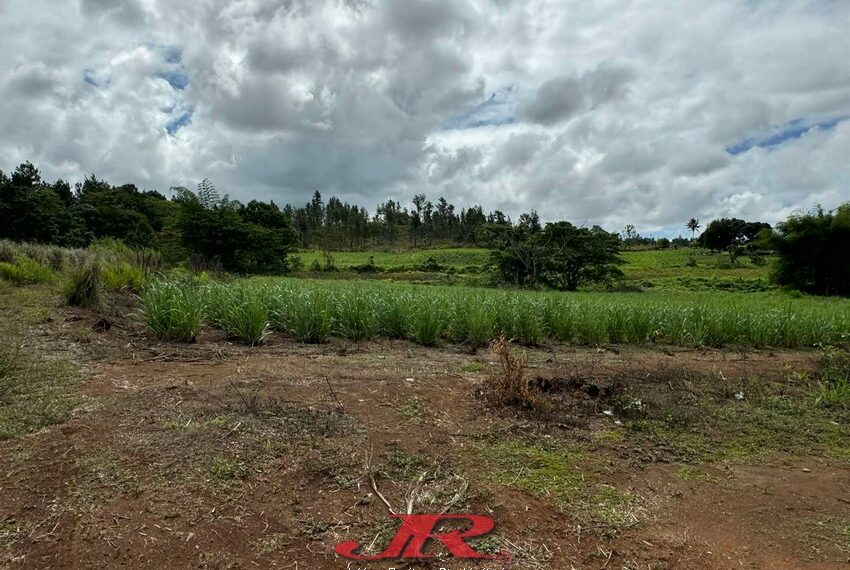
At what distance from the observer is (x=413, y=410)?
3480 millimetres

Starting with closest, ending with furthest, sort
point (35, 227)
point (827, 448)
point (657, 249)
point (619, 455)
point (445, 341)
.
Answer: point (619, 455), point (827, 448), point (445, 341), point (35, 227), point (657, 249)

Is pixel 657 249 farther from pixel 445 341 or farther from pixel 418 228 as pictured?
pixel 445 341

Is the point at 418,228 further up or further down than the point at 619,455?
further up

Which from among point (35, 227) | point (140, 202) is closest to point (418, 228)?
point (140, 202)

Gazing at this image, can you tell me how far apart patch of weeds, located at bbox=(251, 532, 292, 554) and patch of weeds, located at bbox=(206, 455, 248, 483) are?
46 centimetres

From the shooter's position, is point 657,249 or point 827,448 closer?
point 827,448

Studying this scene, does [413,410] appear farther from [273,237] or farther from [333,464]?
[273,237]

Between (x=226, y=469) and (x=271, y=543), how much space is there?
1.96ft

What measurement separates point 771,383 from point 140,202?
53117 millimetres

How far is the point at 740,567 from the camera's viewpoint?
2016 mm

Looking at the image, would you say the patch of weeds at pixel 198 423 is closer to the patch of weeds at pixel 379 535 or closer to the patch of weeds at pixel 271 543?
the patch of weeds at pixel 271 543

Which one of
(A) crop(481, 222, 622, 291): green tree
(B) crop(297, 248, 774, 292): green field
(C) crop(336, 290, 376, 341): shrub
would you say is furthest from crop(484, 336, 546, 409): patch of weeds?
(B) crop(297, 248, 774, 292): green field

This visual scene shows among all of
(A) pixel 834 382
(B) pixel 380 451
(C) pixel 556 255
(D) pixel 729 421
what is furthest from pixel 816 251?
(B) pixel 380 451

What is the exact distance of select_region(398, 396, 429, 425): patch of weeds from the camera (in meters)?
3.32
